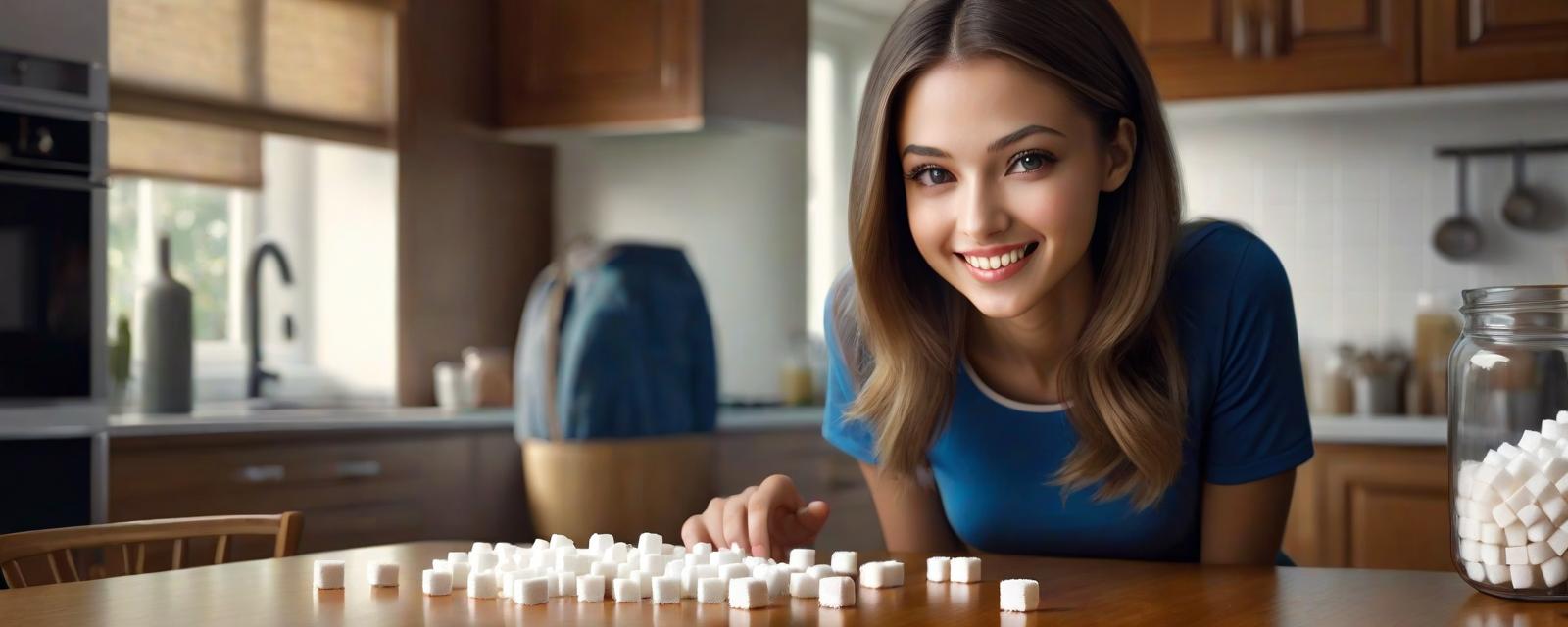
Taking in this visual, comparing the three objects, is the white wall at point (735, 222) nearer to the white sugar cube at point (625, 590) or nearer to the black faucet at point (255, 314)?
the black faucet at point (255, 314)

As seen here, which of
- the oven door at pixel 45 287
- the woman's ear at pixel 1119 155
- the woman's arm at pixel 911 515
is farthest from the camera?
the oven door at pixel 45 287

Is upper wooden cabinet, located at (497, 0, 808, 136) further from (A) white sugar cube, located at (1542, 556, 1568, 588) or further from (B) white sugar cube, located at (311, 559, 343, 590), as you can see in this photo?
(A) white sugar cube, located at (1542, 556, 1568, 588)

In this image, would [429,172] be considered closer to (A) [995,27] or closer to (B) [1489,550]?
(A) [995,27]

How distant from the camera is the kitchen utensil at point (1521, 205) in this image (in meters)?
3.77

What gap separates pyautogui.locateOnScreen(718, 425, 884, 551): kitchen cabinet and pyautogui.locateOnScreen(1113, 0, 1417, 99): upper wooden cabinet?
132cm

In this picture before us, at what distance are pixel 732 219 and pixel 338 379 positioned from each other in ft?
4.03

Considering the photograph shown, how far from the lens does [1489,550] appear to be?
1.12 m

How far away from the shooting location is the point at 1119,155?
158 cm

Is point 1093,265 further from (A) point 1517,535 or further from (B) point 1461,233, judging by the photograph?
(B) point 1461,233

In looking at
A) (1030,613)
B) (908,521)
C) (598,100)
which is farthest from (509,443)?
(1030,613)

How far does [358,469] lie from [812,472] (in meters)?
1.29

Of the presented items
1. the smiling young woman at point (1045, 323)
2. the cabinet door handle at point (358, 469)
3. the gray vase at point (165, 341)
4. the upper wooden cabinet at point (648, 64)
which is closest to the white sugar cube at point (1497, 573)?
the smiling young woman at point (1045, 323)

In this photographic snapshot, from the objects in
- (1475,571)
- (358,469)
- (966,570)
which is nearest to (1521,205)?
(358,469)

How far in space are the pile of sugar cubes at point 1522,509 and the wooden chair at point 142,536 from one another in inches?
43.2
